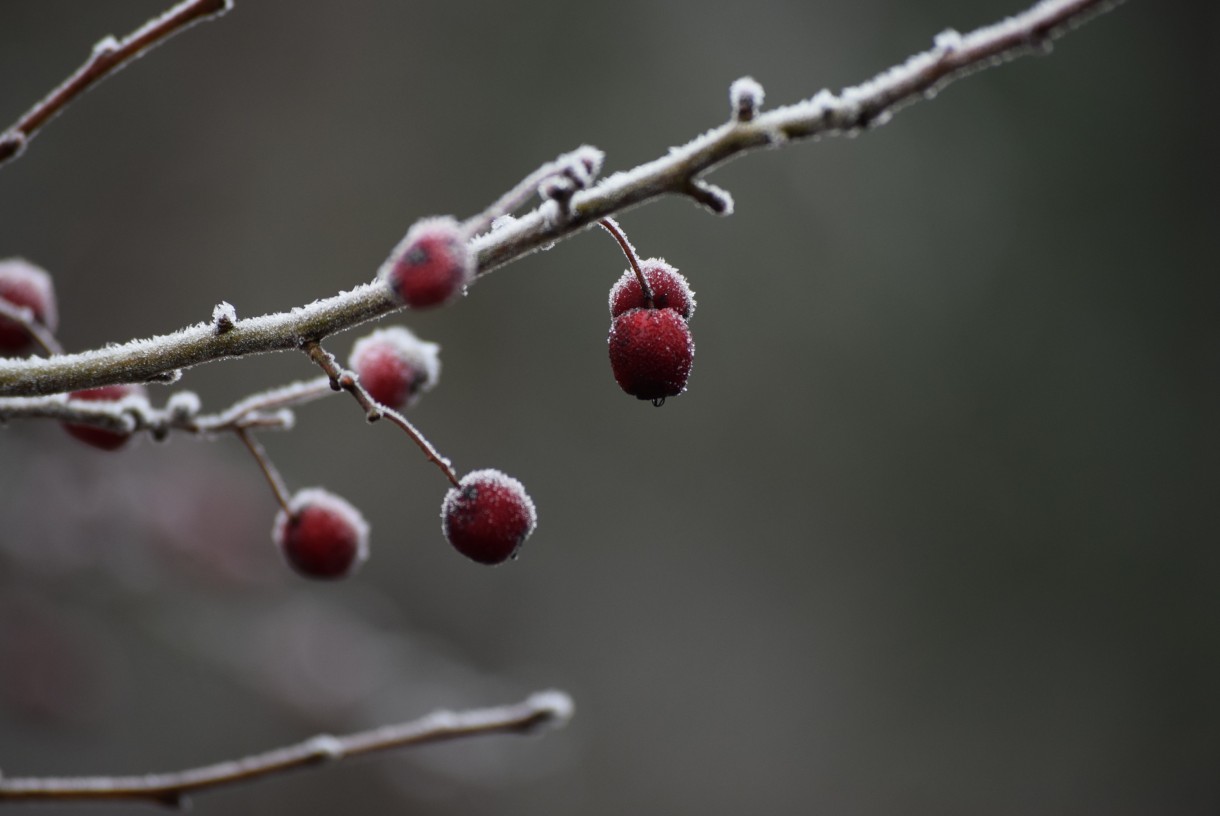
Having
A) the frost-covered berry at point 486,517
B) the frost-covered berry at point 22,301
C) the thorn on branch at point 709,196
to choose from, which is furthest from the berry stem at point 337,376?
the frost-covered berry at point 22,301

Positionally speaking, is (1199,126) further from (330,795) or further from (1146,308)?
(330,795)

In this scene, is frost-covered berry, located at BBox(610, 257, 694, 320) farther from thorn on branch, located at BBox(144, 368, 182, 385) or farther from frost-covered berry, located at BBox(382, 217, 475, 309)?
thorn on branch, located at BBox(144, 368, 182, 385)

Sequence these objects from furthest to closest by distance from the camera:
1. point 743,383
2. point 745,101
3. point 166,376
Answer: point 743,383 < point 166,376 < point 745,101

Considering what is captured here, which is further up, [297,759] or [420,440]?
[420,440]

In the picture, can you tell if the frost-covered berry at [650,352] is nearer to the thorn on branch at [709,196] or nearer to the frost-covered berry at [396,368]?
the thorn on branch at [709,196]

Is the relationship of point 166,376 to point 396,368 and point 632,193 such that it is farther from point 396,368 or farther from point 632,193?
point 632,193

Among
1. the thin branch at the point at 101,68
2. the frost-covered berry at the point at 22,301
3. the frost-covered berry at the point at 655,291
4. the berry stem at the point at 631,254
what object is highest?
the frost-covered berry at the point at 22,301

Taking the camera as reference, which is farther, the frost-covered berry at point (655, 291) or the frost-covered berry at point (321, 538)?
the frost-covered berry at point (321, 538)

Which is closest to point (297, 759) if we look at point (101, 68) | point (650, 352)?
point (650, 352)
